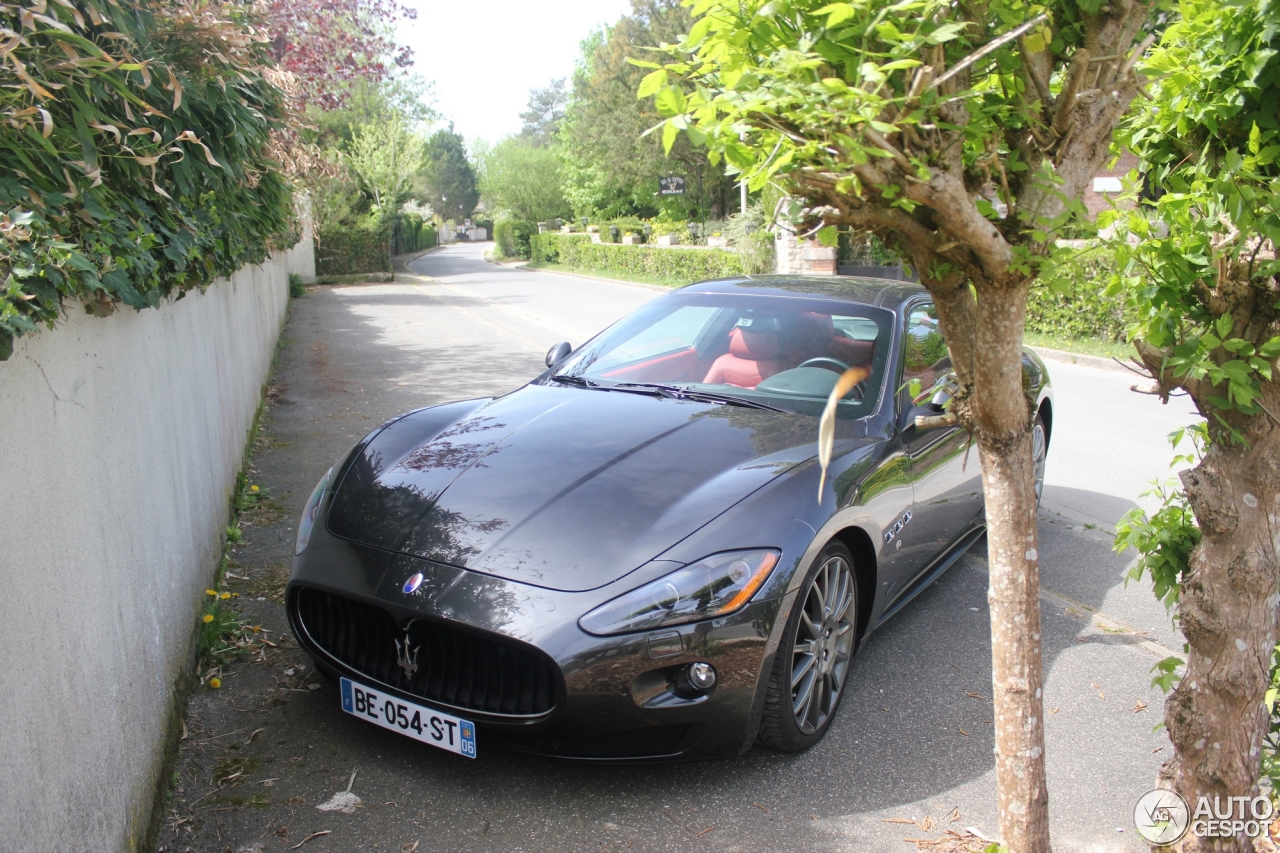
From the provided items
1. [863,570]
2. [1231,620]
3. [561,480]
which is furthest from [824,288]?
[1231,620]

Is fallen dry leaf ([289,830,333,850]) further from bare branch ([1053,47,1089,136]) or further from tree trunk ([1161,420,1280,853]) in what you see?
bare branch ([1053,47,1089,136])

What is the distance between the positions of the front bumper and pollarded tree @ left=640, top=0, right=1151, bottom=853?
874 millimetres

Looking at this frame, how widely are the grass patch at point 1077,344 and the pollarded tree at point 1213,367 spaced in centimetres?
1201

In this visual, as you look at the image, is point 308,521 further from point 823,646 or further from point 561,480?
point 823,646

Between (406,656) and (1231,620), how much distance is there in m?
2.27

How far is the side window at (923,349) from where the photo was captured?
14.1 feet

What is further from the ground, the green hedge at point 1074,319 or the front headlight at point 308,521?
the front headlight at point 308,521

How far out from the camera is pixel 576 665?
2695 millimetres

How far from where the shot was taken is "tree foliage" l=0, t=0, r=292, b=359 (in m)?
2.40

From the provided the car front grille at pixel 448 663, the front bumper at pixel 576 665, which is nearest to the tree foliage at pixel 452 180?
the car front grille at pixel 448 663

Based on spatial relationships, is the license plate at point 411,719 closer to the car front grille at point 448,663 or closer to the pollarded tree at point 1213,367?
the car front grille at point 448,663

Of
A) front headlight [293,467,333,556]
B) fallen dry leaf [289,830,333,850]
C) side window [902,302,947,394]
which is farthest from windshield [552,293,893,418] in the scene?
fallen dry leaf [289,830,333,850]

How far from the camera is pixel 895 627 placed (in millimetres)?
4250

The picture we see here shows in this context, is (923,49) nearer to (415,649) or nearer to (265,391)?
(415,649)
